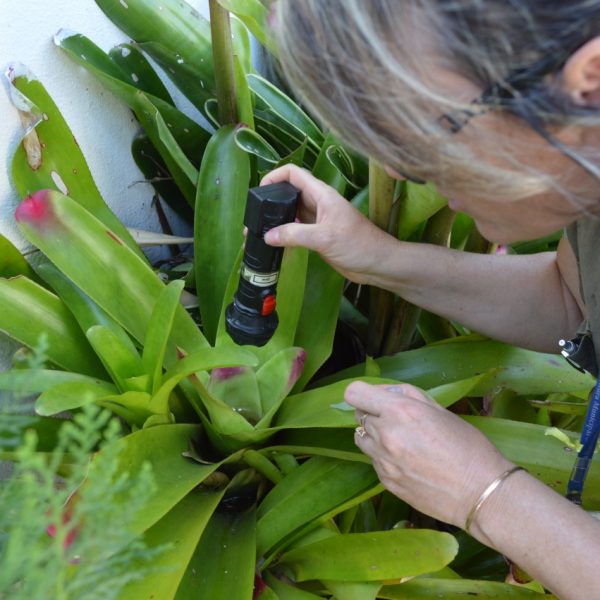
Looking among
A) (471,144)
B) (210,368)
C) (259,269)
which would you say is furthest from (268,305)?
(471,144)

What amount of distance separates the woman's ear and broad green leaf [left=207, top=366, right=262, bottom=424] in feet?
1.55

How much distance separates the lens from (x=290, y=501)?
789 mm

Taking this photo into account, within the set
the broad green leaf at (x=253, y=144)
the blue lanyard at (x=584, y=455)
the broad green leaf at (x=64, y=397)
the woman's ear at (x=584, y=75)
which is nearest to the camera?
the woman's ear at (x=584, y=75)

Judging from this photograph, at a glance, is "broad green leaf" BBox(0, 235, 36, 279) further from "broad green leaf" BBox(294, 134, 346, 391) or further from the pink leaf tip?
"broad green leaf" BBox(294, 134, 346, 391)

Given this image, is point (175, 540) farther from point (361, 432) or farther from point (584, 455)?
point (584, 455)

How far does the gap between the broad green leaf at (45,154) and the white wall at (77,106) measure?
0.02 metres

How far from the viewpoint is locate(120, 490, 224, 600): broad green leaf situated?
64 centimetres

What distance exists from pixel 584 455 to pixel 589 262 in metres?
0.20

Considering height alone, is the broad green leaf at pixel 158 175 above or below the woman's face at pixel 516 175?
below

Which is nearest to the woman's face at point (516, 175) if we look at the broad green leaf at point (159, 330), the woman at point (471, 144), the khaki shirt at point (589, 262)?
the woman at point (471, 144)

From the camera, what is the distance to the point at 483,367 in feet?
3.03

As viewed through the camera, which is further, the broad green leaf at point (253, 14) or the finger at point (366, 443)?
the broad green leaf at point (253, 14)

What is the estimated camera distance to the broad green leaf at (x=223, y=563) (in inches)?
28.3

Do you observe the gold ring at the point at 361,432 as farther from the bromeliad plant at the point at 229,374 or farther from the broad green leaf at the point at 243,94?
the broad green leaf at the point at 243,94
